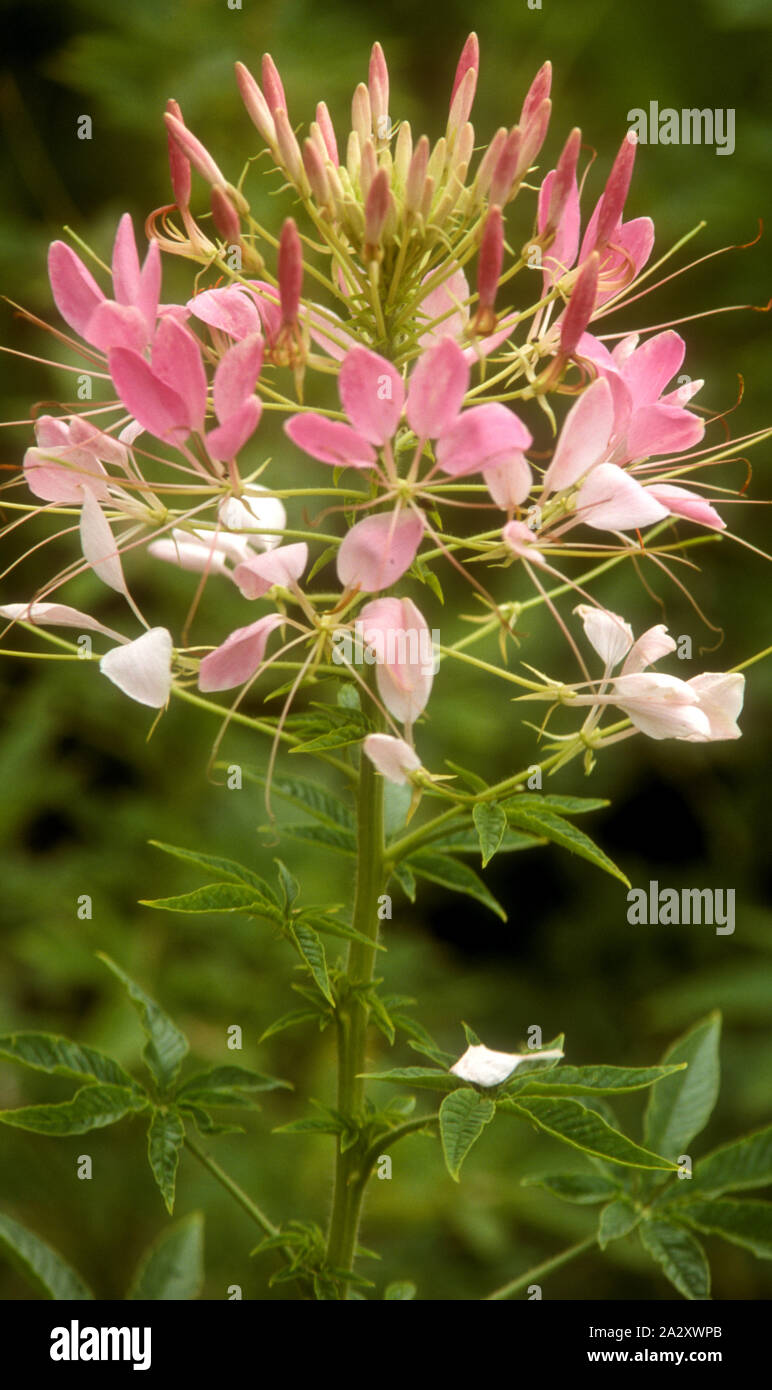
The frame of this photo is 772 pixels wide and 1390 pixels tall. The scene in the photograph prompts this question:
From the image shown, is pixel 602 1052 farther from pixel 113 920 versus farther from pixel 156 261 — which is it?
pixel 156 261

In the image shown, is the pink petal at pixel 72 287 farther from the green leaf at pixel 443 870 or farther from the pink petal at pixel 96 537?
the green leaf at pixel 443 870

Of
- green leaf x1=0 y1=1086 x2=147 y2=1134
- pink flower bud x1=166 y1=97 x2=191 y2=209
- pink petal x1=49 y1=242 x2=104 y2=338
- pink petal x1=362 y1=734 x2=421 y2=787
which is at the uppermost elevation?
pink flower bud x1=166 y1=97 x2=191 y2=209

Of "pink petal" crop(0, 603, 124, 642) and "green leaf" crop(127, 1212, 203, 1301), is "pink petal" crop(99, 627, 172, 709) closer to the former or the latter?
"pink petal" crop(0, 603, 124, 642)

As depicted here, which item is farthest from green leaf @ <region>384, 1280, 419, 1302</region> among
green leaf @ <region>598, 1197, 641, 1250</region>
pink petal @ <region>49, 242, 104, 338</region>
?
pink petal @ <region>49, 242, 104, 338</region>

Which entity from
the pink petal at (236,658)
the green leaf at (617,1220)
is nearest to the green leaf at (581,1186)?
the green leaf at (617,1220)

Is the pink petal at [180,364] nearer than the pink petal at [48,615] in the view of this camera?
Yes
